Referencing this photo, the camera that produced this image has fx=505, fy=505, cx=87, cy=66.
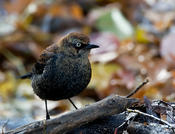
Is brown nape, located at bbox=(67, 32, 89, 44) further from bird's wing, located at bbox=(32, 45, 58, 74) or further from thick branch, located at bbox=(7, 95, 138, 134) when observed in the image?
thick branch, located at bbox=(7, 95, 138, 134)

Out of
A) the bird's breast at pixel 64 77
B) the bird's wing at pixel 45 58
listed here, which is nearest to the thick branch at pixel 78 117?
the bird's breast at pixel 64 77

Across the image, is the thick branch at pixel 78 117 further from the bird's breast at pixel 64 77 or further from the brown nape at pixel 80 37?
the brown nape at pixel 80 37

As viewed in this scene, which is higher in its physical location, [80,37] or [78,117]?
[80,37]

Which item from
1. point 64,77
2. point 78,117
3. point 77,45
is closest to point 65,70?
point 64,77

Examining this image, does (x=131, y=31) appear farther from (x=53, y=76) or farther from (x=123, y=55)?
(x=53, y=76)

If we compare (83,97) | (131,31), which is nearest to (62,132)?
(83,97)

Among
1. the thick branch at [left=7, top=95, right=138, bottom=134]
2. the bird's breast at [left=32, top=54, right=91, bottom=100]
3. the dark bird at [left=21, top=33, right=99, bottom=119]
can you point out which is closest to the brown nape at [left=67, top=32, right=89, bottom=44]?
the dark bird at [left=21, top=33, right=99, bottom=119]

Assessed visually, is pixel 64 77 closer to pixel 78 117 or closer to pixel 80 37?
pixel 80 37
